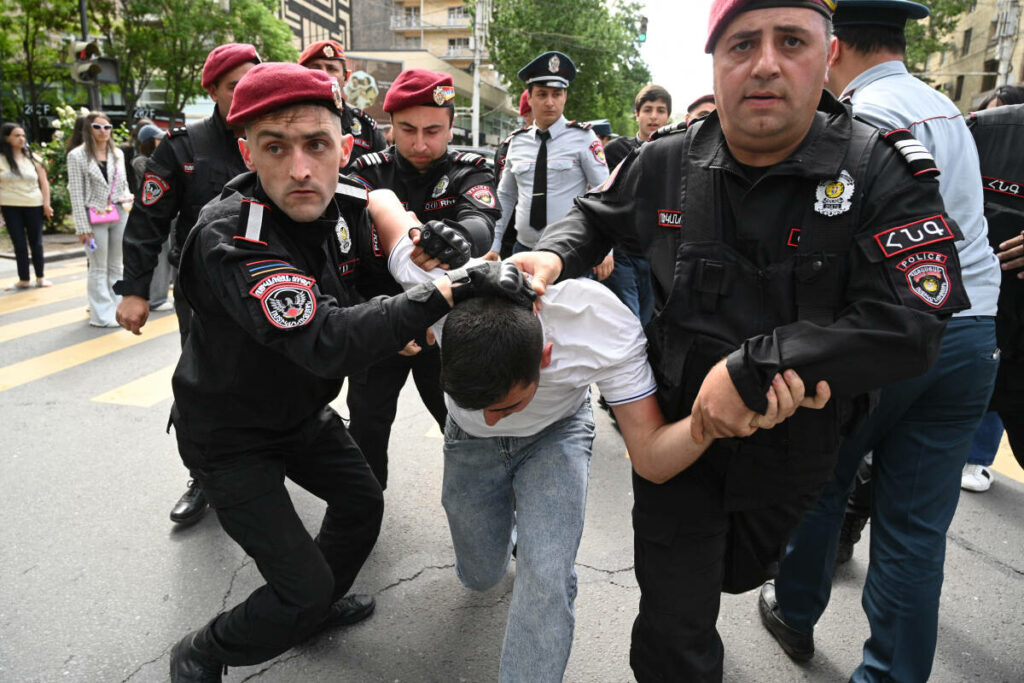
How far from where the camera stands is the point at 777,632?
258 cm

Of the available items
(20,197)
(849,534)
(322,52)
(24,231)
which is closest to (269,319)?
(849,534)

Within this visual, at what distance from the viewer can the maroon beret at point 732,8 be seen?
5.11ft

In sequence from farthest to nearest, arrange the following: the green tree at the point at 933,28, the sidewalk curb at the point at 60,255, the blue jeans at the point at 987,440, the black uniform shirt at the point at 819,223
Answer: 1. the green tree at the point at 933,28
2. the sidewalk curb at the point at 60,255
3. the blue jeans at the point at 987,440
4. the black uniform shirt at the point at 819,223

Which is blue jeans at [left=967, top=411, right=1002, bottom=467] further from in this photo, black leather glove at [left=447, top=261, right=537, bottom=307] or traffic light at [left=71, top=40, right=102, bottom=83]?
traffic light at [left=71, top=40, right=102, bottom=83]

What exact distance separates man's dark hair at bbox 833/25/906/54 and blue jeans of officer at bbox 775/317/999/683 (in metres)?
0.92

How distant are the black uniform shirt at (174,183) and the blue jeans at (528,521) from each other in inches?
73.3

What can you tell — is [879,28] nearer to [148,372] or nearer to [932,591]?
[932,591]

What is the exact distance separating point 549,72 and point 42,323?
5.63m

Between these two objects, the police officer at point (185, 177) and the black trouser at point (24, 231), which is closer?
the police officer at point (185, 177)

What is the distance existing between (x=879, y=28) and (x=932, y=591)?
176 centimetres

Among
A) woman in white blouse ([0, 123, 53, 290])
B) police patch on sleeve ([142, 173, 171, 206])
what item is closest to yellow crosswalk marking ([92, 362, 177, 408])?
police patch on sleeve ([142, 173, 171, 206])

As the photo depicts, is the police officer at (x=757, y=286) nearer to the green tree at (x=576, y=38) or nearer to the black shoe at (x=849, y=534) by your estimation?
the black shoe at (x=849, y=534)

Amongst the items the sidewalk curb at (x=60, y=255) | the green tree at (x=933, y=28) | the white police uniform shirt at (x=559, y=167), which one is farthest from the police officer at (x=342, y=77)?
the green tree at (x=933, y=28)

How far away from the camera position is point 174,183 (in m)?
3.32
